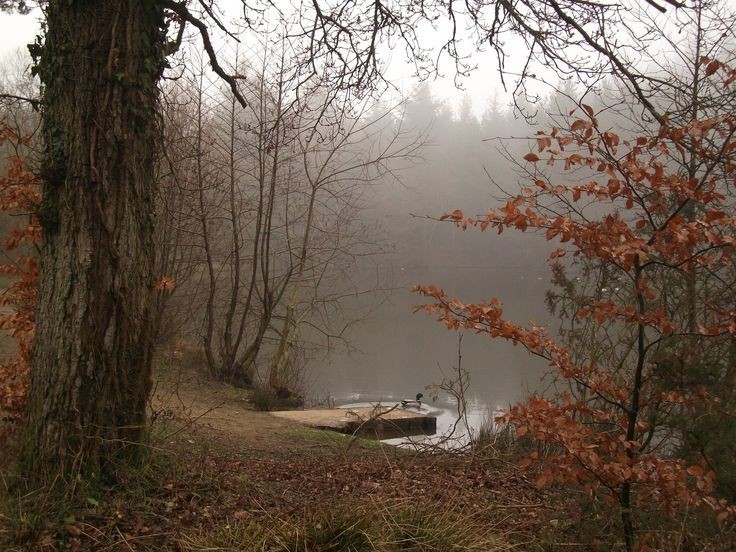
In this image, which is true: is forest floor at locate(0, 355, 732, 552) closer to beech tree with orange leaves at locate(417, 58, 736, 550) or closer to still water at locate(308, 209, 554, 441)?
beech tree with orange leaves at locate(417, 58, 736, 550)

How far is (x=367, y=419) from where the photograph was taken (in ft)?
27.4

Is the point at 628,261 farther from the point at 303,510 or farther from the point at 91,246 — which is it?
the point at 91,246

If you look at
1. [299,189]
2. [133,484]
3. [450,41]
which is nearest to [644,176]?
[133,484]

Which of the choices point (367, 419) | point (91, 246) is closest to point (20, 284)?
point (91, 246)

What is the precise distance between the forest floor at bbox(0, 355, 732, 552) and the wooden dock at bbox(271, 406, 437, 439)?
3504mm

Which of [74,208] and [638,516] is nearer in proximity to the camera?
[638,516]

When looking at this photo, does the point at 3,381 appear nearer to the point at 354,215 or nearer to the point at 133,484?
the point at 133,484

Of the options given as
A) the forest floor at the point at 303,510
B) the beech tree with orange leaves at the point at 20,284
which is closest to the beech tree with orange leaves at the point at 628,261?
the forest floor at the point at 303,510

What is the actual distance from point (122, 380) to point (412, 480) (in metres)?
2.10

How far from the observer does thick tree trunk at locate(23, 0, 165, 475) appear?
3631 millimetres

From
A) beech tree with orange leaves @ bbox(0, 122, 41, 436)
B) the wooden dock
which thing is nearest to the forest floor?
beech tree with orange leaves @ bbox(0, 122, 41, 436)

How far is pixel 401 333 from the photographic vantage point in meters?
24.1

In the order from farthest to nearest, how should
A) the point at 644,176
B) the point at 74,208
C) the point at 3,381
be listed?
the point at 3,381 < the point at 74,208 < the point at 644,176

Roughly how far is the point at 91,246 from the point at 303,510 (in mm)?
1876
